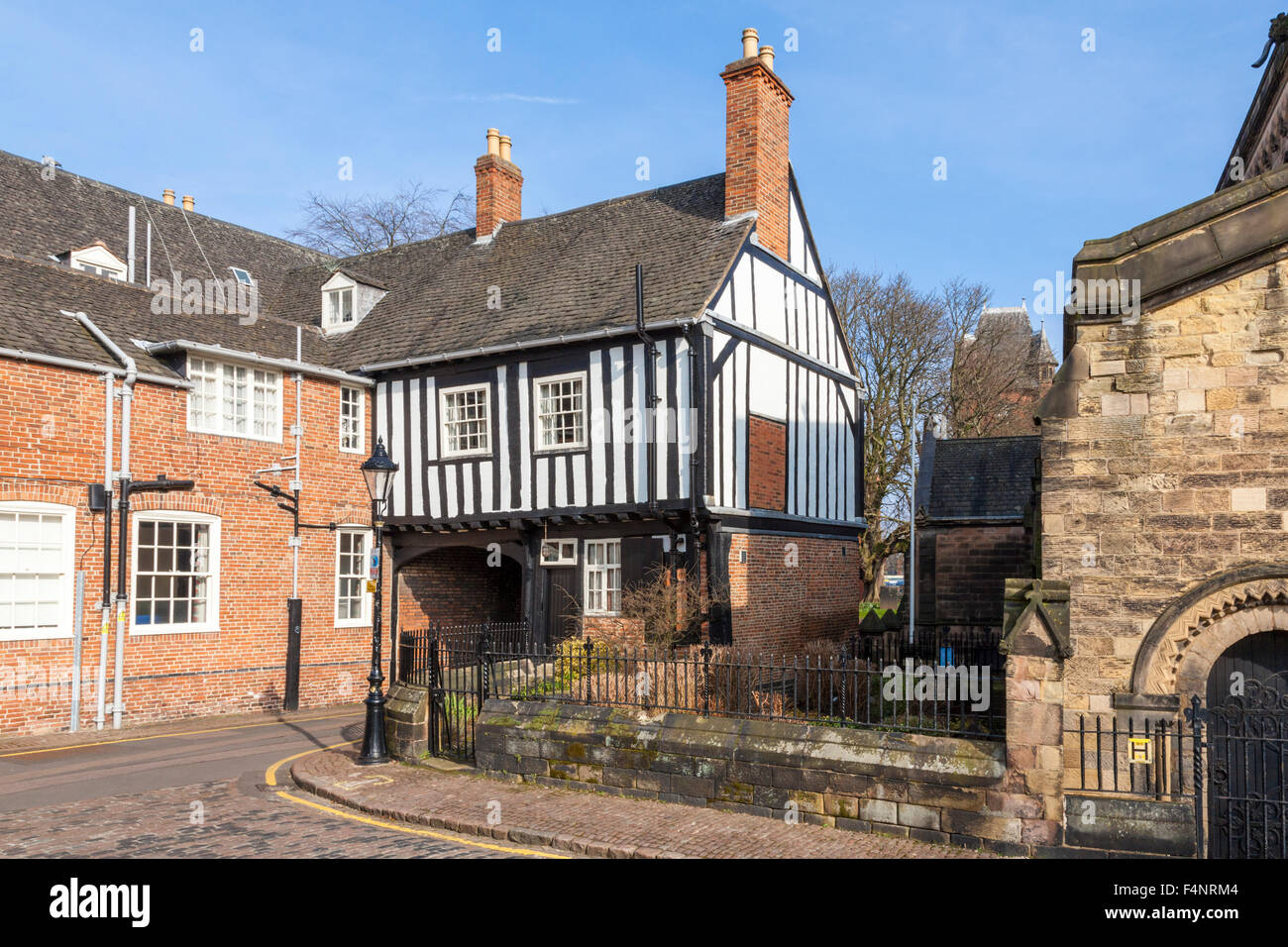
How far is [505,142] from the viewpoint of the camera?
2330cm

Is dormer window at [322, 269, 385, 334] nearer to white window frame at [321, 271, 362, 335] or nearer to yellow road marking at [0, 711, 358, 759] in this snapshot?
white window frame at [321, 271, 362, 335]

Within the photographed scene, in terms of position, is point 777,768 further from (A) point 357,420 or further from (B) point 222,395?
(A) point 357,420

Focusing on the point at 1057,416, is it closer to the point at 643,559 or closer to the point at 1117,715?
the point at 1117,715

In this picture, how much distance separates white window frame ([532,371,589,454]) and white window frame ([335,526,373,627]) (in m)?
4.45

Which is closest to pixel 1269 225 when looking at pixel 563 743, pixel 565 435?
pixel 563 743

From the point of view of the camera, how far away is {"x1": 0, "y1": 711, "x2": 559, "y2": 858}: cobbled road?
8094 millimetres

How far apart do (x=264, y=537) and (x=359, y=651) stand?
3158 millimetres

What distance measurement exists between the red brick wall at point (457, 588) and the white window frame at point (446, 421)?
8.60 feet

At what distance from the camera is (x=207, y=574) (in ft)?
54.9

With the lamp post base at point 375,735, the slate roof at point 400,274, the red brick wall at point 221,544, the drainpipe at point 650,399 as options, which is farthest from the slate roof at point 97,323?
the lamp post base at point 375,735

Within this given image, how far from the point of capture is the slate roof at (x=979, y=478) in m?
21.8

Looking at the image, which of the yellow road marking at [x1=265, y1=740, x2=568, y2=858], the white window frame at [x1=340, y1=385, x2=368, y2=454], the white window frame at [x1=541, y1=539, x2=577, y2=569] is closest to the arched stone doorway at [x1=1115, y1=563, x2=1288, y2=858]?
the yellow road marking at [x1=265, y1=740, x2=568, y2=858]

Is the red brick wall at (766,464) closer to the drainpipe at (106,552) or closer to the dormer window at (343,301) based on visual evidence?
the dormer window at (343,301)

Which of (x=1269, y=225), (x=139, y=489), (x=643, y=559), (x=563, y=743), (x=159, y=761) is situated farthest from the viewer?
(x=643, y=559)
